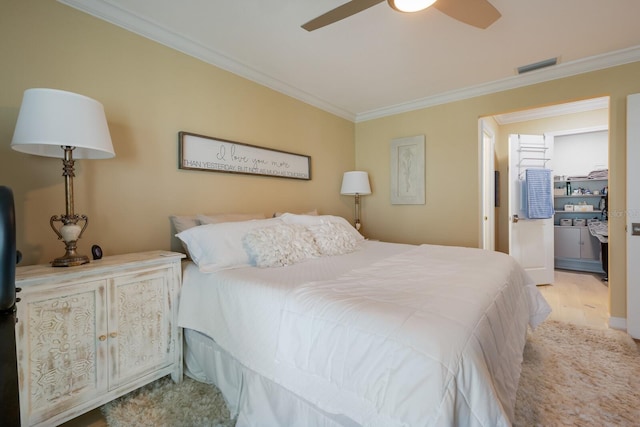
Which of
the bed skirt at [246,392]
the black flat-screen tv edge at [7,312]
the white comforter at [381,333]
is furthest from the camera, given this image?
the bed skirt at [246,392]

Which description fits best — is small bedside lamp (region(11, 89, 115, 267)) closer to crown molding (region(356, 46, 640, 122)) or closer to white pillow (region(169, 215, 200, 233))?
white pillow (region(169, 215, 200, 233))

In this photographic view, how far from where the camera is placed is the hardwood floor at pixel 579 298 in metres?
2.82

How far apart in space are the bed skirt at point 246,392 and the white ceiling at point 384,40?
218 cm

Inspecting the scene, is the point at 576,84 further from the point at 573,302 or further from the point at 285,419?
the point at 285,419

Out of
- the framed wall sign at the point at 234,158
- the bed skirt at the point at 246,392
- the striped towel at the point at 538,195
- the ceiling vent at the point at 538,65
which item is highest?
the ceiling vent at the point at 538,65

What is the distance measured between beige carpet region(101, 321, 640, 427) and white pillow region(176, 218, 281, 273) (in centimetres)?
77

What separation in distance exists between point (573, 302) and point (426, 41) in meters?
3.38

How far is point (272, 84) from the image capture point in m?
2.93

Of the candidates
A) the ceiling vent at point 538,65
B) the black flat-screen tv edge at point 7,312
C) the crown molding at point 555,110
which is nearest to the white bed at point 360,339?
the black flat-screen tv edge at point 7,312

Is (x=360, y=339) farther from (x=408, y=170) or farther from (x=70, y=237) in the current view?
(x=408, y=170)

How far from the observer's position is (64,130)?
136cm

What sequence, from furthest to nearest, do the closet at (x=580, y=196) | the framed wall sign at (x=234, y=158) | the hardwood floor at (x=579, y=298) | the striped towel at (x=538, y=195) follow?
the closet at (x=580, y=196) < the striped towel at (x=538, y=195) < the hardwood floor at (x=579, y=298) < the framed wall sign at (x=234, y=158)

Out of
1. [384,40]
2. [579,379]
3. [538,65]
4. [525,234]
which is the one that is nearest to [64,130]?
[384,40]

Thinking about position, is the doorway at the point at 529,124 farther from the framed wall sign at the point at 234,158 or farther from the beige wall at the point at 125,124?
the beige wall at the point at 125,124
